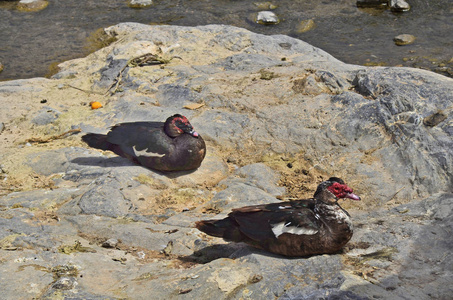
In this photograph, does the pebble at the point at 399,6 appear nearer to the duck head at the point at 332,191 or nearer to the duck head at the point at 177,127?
the duck head at the point at 177,127

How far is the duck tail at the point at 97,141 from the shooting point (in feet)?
22.1

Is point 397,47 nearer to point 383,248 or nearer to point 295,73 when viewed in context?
point 295,73

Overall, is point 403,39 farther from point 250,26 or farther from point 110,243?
point 110,243

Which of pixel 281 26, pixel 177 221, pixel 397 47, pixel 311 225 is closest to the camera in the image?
pixel 311 225

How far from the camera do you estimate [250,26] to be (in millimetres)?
12398

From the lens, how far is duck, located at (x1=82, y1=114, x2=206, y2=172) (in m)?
6.34

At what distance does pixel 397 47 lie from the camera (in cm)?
1139

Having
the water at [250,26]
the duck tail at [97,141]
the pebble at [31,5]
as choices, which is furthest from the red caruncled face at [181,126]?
the pebble at [31,5]

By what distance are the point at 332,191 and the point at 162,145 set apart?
2.39 metres

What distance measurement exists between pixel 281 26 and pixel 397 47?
2719 millimetres

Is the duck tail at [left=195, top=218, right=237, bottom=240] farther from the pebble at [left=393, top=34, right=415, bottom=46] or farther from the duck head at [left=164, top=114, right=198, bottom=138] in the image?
the pebble at [left=393, top=34, right=415, bottom=46]

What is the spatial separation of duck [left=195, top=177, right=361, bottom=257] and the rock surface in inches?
5.1

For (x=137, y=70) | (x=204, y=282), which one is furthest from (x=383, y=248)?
(x=137, y=70)

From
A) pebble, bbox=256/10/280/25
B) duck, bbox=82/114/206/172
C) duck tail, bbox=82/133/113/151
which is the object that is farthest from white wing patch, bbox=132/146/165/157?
pebble, bbox=256/10/280/25
